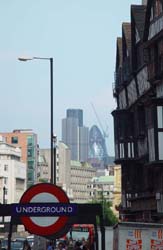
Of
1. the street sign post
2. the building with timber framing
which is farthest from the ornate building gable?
the street sign post

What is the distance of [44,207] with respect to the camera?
11.3 metres

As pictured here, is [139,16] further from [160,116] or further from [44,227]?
[44,227]

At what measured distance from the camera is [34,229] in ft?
36.2

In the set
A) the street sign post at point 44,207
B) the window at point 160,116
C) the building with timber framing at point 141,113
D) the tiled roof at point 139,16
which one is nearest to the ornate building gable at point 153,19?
the building with timber framing at point 141,113

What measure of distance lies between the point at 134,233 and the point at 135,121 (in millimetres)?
43372

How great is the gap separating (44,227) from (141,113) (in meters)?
46.0

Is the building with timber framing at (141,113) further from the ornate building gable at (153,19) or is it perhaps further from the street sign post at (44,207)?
the street sign post at (44,207)

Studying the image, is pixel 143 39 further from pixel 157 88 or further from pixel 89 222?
pixel 89 222

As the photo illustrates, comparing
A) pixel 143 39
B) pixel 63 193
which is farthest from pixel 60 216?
pixel 143 39

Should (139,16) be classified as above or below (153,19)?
above

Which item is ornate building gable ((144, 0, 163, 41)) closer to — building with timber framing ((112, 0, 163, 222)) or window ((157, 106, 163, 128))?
building with timber framing ((112, 0, 163, 222))

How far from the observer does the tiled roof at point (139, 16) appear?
56.9 metres

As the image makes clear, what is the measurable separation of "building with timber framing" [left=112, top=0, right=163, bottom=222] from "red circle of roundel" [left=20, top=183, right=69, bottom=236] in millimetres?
35755

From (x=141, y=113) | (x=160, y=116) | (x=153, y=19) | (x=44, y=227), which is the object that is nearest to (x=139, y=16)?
Result: (x=141, y=113)
